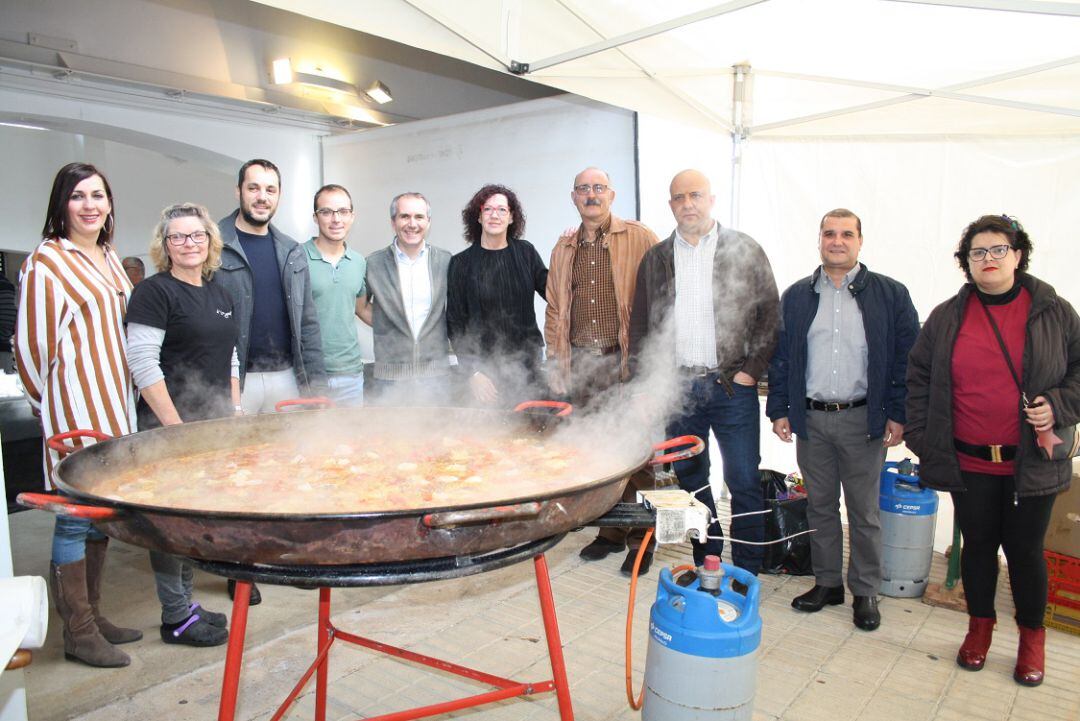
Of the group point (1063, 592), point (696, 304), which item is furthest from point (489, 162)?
point (1063, 592)

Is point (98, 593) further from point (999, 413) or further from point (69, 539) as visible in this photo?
point (999, 413)

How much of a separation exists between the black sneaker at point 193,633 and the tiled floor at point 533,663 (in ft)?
0.16

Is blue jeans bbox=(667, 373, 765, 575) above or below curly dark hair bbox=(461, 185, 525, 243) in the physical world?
below

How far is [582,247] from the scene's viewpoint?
4.06 meters

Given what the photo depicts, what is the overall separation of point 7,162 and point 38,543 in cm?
891

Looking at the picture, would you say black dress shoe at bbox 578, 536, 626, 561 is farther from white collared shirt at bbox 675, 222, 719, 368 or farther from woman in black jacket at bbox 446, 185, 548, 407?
white collared shirt at bbox 675, 222, 719, 368

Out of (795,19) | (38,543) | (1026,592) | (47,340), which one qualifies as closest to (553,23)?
(795,19)

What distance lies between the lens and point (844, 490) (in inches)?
139

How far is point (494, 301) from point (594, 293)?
1.80ft

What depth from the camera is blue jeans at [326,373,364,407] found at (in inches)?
151

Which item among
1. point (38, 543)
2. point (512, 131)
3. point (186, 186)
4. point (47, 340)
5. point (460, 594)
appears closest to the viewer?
point (47, 340)

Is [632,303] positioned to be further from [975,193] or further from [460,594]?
[975,193]

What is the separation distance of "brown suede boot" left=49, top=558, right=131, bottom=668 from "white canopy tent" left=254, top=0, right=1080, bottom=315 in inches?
104

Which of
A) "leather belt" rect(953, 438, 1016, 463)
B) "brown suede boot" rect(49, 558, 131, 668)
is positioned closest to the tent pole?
"leather belt" rect(953, 438, 1016, 463)
